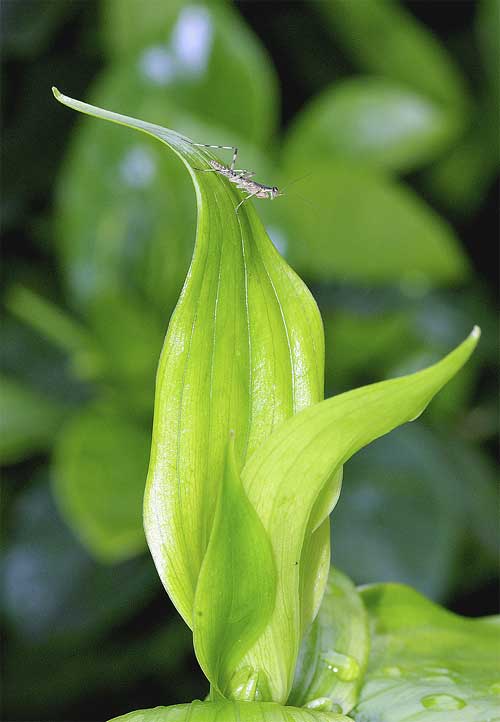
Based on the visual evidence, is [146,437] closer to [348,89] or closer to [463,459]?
[463,459]

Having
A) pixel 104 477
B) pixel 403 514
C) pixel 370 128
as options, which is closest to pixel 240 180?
pixel 104 477

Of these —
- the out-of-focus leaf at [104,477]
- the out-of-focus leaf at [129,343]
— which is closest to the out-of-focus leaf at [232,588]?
the out-of-focus leaf at [104,477]

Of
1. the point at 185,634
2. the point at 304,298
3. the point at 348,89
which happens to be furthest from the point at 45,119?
the point at 304,298

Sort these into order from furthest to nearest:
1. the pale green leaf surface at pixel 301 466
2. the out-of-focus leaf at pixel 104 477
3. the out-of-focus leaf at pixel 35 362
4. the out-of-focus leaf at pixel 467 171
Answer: the out-of-focus leaf at pixel 467 171, the out-of-focus leaf at pixel 35 362, the out-of-focus leaf at pixel 104 477, the pale green leaf surface at pixel 301 466

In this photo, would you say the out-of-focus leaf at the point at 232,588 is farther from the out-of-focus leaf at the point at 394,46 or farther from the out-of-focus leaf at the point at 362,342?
the out-of-focus leaf at the point at 394,46

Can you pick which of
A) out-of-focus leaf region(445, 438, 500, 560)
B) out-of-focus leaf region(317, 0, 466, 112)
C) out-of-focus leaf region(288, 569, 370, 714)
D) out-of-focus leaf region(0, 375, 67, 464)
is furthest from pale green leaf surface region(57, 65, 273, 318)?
out-of-focus leaf region(288, 569, 370, 714)

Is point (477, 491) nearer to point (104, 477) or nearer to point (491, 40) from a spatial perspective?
point (104, 477)

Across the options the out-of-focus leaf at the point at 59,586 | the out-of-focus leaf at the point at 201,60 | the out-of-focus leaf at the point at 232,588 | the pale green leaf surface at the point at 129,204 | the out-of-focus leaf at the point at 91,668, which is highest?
the out-of-focus leaf at the point at 201,60
